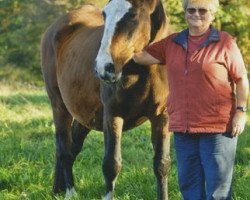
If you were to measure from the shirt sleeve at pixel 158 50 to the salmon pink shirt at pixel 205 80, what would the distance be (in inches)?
9.1

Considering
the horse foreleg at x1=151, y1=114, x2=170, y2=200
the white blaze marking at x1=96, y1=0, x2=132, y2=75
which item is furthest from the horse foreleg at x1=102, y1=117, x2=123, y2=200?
the white blaze marking at x1=96, y1=0, x2=132, y2=75

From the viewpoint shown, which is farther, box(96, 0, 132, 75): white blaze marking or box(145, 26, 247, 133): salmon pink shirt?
box(96, 0, 132, 75): white blaze marking

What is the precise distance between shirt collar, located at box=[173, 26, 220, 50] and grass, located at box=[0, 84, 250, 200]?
177cm

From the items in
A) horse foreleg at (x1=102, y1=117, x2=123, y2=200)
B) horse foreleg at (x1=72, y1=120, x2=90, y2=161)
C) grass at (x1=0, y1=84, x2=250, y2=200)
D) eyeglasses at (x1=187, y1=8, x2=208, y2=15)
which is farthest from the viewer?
horse foreleg at (x1=72, y1=120, x2=90, y2=161)

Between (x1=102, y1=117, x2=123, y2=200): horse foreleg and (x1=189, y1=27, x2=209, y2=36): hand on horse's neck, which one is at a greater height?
(x1=189, y1=27, x2=209, y2=36): hand on horse's neck

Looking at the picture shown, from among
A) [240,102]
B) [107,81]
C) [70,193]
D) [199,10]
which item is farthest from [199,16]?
[70,193]

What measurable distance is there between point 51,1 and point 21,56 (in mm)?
6559

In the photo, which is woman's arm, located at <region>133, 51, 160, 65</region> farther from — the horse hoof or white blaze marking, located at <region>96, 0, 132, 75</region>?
the horse hoof

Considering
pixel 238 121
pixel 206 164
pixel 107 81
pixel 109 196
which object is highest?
pixel 107 81

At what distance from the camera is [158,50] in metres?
4.74

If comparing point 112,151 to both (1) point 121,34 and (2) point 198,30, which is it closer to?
(1) point 121,34

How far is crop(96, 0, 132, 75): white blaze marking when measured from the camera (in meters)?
4.57

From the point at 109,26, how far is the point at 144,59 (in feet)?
1.37

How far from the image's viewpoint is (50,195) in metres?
6.36
